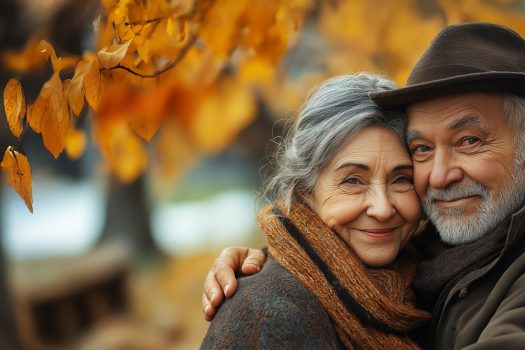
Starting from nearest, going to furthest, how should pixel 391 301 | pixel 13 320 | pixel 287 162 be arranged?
pixel 391 301, pixel 287 162, pixel 13 320

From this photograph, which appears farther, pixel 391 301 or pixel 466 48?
pixel 466 48

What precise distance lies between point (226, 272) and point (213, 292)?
0.44ft

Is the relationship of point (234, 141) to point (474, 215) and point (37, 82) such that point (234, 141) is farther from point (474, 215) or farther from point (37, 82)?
point (474, 215)

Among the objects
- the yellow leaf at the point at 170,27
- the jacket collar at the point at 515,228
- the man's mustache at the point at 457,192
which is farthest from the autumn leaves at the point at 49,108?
the jacket collar at the point at 515,228

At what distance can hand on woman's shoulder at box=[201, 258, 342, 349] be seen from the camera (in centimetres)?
234

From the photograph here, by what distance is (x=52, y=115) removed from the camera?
94.6 inches

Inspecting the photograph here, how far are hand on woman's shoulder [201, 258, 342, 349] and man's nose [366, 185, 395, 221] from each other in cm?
38

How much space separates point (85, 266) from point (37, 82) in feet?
12.4

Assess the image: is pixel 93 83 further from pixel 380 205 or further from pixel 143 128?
pixel 380 205

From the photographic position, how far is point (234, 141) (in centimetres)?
986

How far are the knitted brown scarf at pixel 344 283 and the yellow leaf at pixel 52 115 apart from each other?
78 centimetres

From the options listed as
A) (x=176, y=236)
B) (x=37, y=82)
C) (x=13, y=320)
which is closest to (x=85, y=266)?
(x=176, y=236)

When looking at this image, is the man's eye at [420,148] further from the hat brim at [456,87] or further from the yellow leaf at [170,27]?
the yellow leaf at [170,27]

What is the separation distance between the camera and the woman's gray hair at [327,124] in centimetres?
269
